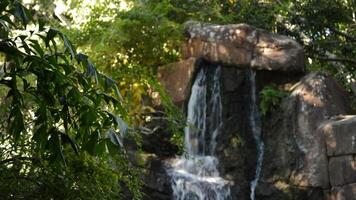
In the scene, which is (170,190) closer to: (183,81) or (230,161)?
→ (230,161)

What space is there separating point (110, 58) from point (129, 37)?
68cm

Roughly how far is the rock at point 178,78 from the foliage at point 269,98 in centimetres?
130

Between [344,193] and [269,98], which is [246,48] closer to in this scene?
[269,98]

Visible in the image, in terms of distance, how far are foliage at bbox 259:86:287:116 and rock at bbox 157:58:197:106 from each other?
130cm

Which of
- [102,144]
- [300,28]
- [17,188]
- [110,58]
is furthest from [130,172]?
[300,28]

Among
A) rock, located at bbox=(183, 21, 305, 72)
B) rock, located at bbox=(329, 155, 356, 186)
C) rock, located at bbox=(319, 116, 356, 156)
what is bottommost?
rock, located at bbox=(329, 155, 356, 186)

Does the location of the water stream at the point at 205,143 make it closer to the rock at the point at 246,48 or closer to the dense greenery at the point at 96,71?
the rock at the point at 246,48

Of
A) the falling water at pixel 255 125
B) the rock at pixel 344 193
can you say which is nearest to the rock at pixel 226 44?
the falling water at pixel 255 125

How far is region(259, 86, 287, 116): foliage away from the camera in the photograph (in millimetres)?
8516

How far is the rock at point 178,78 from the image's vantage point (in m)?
8.53

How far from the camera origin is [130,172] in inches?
140

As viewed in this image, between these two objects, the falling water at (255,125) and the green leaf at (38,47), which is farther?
the falling water at (255,125)

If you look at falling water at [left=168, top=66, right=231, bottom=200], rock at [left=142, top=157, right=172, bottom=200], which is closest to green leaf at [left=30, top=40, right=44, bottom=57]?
falling water at [left=168, top=66, right=231, bottom=200]

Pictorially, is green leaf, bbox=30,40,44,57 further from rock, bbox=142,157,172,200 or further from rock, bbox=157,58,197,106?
rock, bbox=157,58,197,106
